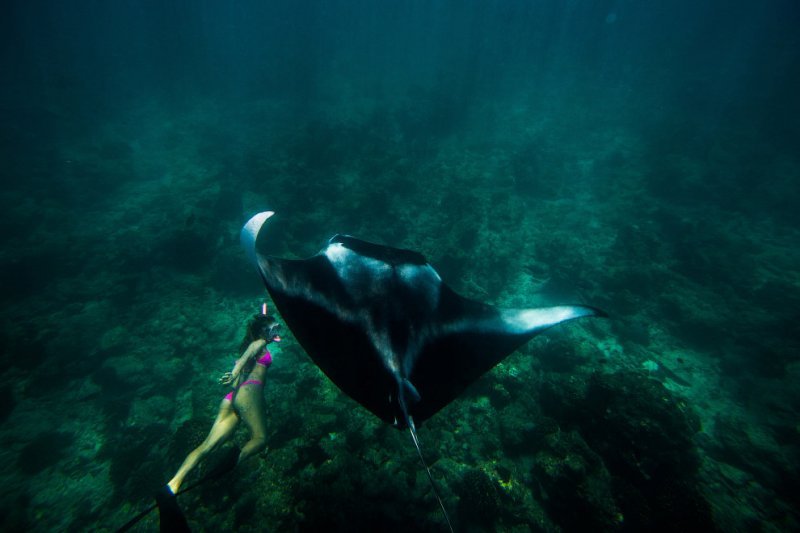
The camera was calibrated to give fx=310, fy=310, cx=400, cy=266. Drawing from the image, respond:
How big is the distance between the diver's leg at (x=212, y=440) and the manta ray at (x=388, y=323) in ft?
11.4

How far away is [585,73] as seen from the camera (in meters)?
29.4

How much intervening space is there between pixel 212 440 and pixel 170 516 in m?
1.28

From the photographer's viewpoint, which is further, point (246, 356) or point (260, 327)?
point (260, 327)

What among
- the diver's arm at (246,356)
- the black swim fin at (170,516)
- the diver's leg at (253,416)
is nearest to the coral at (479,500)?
the diver's leg at (253,416)

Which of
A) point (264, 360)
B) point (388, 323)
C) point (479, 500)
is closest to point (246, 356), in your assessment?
point (264, 360)

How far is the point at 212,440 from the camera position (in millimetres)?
4344

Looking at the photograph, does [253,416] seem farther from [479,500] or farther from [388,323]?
[388,323]

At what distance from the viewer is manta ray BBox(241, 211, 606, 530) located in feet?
6.48

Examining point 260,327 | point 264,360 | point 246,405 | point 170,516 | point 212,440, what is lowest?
point 212,440

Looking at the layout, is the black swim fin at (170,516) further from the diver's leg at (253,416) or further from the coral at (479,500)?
the coral at (479,500)

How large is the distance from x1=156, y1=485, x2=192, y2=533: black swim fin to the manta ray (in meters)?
2.69

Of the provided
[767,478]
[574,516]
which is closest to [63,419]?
[574,516]

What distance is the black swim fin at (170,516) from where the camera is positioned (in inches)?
121

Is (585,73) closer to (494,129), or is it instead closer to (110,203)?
(494,129)
